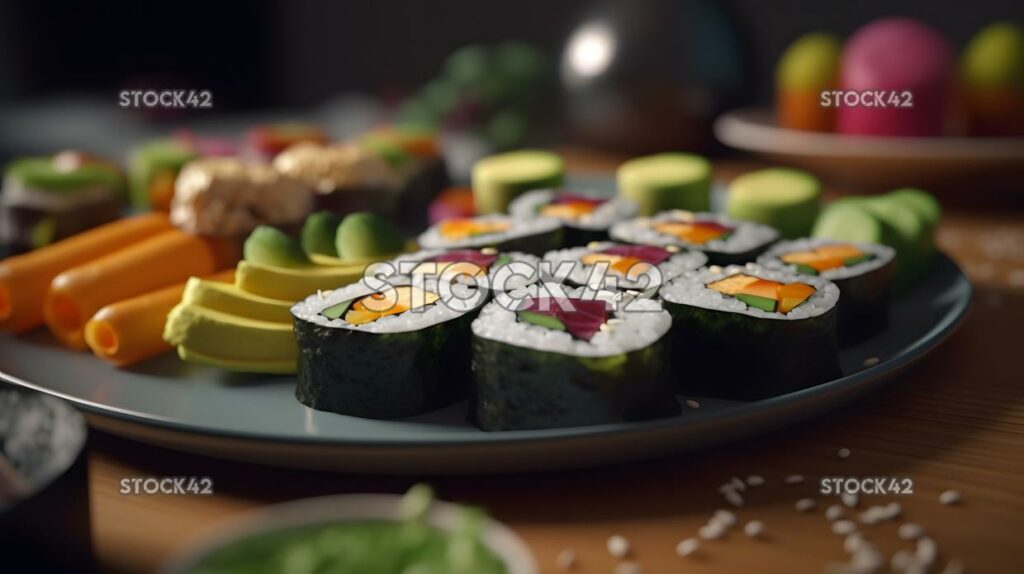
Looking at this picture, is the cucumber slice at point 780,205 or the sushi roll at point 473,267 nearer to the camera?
the sushi roll at point 473,267

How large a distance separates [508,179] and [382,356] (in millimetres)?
952

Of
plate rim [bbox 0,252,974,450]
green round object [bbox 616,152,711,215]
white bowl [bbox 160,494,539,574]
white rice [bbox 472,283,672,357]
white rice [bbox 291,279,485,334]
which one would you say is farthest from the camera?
green round object [bbox 616,152,711,215]

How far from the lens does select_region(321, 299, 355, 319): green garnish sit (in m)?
1.23

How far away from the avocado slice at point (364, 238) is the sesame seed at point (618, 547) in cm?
74

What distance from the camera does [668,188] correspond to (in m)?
1.98

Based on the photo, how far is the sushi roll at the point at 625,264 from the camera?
1.41 meters

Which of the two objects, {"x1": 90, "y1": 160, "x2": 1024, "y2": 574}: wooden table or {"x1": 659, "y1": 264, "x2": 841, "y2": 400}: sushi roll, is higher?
{"x1": 659, "y1": 264, "x2": 841, "y2": 400}: sushi roll

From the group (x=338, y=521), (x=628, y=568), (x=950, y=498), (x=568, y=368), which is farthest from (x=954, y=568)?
(x=338, y=521)

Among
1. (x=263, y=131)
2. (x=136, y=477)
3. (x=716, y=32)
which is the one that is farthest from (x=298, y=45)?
(x=136, y=477)

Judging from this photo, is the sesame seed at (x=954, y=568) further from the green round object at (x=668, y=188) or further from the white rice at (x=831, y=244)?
the green round object at (x=668, y=188)

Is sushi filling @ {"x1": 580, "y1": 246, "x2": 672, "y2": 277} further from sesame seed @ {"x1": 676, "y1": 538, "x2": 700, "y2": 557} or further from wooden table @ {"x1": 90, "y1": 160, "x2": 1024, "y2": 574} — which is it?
sesame seed @ {"x1": 676, "y1": 538, "x2": 700, "y2": 557}

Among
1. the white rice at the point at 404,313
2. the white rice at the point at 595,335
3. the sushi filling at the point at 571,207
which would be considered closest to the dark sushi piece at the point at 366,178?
the sushi filling at the point at 571,207

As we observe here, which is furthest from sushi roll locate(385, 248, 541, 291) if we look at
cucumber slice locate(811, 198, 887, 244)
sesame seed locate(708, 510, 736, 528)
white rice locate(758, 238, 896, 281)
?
cucumber slice locate(811, 198, 887, 244)

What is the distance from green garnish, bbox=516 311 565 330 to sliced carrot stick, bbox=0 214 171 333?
2.65ft
